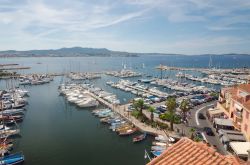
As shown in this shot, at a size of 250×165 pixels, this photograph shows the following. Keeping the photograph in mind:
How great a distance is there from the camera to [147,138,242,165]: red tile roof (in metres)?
9.73

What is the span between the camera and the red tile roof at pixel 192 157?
383 inches

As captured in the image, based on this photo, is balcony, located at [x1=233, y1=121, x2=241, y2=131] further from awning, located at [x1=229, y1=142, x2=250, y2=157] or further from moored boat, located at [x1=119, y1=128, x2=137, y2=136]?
moored boat, located at [x1=119, y1=128, x2=137, y2=136]

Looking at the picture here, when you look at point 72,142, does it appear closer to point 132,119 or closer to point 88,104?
point 132,119

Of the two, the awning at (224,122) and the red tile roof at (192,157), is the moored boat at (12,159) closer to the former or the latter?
the awning at (224,122)

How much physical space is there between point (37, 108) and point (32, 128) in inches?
801

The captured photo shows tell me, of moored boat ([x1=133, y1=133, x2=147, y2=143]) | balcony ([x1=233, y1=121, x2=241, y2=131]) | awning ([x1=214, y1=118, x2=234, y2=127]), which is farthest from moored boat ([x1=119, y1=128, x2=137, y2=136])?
balcony ([x1=233, y1=121, x2=241, y2=131])

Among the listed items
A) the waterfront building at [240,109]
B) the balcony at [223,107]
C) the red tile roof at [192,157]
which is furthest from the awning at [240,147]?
the red tile roof at [192,157]

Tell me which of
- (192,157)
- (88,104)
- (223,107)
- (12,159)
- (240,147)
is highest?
(192,157)

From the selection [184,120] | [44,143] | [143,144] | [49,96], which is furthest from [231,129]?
[49,96]

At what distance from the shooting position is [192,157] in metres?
10.2

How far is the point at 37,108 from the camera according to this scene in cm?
7838

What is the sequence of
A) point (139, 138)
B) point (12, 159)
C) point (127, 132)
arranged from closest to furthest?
point (12, 159) → point (139, 138) → point (127, 132)

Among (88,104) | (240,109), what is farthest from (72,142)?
(240,109)

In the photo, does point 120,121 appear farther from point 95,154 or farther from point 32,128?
point 32,128
